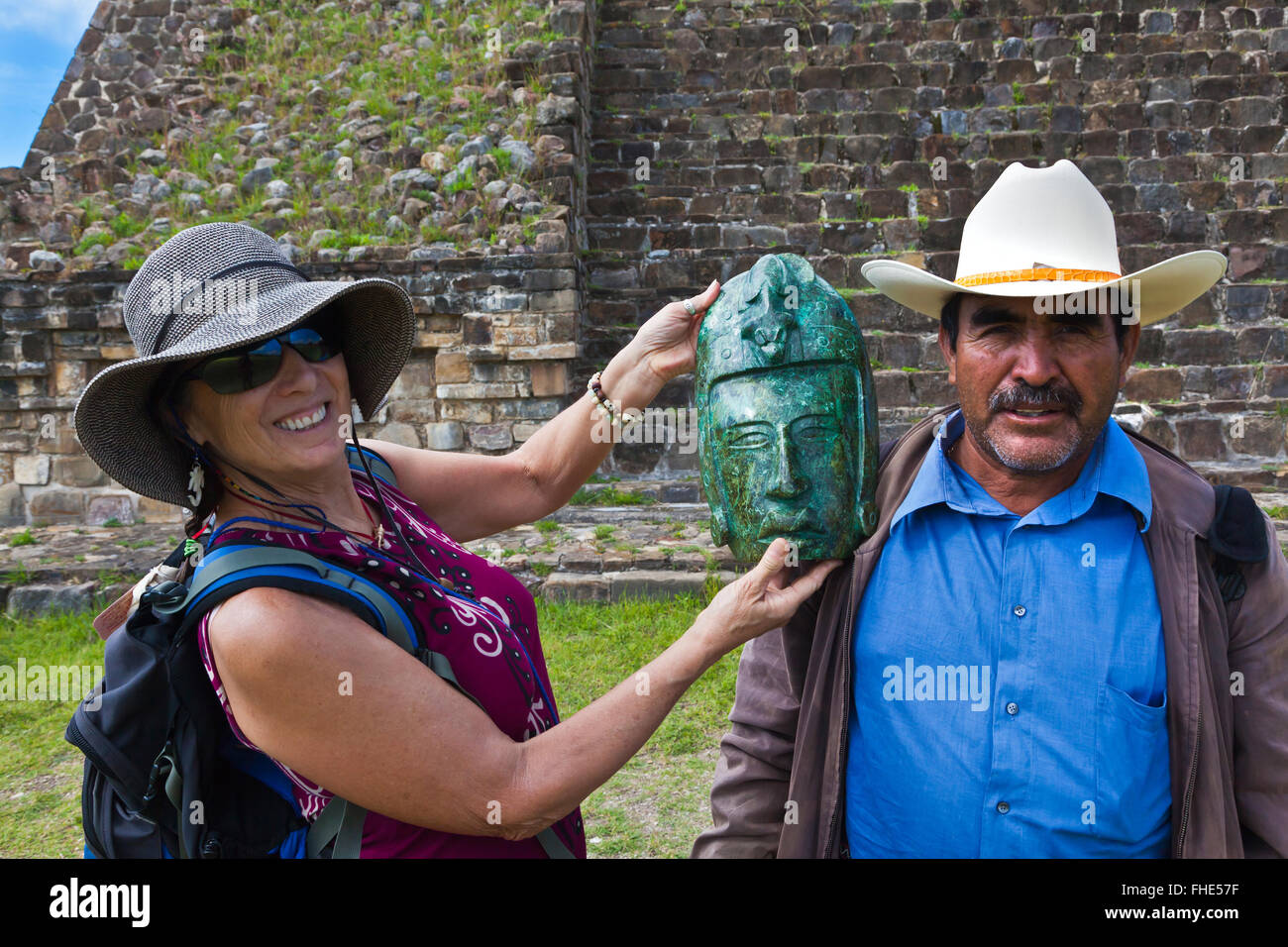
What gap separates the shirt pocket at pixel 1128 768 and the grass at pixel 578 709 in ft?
7.94

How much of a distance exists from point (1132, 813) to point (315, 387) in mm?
1818

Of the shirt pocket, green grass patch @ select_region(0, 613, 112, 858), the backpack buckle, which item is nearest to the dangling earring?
the backpack buckle

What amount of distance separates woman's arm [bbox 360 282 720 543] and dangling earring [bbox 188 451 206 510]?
0.58 meters

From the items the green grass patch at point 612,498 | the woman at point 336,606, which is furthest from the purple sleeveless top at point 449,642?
the green grass patch at point 612,498

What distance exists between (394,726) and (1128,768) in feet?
4.51

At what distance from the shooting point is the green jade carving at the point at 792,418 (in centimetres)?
204

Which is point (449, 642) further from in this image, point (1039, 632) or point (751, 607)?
point (1039, 632)

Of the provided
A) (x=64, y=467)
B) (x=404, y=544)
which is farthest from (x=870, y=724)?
(x=64, y=467)

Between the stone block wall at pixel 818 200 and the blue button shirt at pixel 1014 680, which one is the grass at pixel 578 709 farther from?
the stone block wall at pixel 818 200

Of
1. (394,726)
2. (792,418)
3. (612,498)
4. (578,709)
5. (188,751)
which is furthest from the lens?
(612,498)

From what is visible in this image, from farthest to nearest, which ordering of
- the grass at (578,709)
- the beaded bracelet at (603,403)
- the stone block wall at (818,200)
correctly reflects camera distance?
the stone block wall at (818,200) < the grass at (578,709) < the beaded bracelet at (603,403)

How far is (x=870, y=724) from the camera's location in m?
1.96

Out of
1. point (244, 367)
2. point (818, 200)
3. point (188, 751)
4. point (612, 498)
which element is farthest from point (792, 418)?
point (818, 200)

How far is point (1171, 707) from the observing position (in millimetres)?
1733
